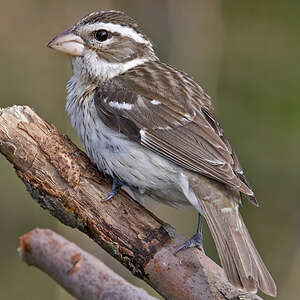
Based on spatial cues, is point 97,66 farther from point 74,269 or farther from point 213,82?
point 213,82

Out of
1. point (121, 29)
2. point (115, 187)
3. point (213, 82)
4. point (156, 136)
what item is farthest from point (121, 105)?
point (213, 82)

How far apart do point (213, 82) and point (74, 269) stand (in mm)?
4633

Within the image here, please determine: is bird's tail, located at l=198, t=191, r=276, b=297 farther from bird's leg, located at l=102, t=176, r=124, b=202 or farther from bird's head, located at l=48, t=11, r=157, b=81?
bird's head, located at l=48, t=11, r=157, b=81

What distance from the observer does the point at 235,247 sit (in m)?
4.59

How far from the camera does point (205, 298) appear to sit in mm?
4156

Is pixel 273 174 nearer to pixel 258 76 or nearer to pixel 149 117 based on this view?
pixel 258 76

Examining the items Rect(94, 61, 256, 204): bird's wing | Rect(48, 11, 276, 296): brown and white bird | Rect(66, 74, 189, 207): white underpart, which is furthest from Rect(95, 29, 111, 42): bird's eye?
Rect(66, 74, 189, 207): white underpart

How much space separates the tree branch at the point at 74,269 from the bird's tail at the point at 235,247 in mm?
923

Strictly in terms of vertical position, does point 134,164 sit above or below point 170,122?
below

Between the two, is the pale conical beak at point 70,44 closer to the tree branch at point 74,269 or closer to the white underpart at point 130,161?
the white underpart at point 130,161

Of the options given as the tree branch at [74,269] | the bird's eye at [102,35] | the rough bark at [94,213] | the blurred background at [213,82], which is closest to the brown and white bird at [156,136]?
the bird's eye at [102,35]

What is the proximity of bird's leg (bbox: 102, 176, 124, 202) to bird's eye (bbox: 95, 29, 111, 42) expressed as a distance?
1084 millimetres

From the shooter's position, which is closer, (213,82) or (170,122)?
(170,122)

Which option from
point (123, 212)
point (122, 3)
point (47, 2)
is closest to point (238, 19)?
point (122, 3)
